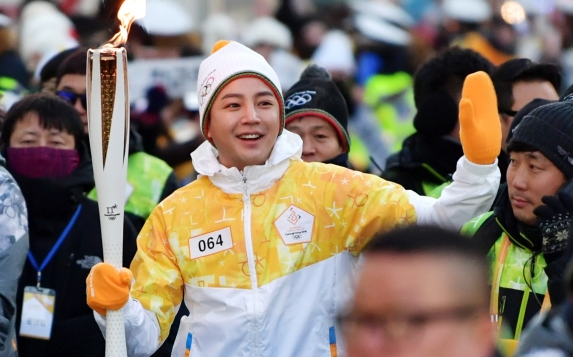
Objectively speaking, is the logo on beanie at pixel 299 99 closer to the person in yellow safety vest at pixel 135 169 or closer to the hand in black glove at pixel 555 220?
the person in yellow safety vest at pixel 135 169

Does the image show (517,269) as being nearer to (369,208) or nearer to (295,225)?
(369,208)

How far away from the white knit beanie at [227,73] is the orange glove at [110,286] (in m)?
0.66

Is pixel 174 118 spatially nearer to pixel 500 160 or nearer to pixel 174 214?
pixel 500 160

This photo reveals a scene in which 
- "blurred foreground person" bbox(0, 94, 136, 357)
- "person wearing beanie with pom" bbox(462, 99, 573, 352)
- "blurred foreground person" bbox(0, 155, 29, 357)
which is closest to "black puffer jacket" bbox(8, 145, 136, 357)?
"blurred foreground person" bbox(0, 94, 136, 357)

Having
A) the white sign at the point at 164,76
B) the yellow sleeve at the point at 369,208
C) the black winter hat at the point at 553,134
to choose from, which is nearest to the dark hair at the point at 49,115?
the yellow sleeve at the point at 369,208

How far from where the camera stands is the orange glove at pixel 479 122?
3320mm

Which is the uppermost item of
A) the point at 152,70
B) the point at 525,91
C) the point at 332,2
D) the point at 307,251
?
the point at 332,2

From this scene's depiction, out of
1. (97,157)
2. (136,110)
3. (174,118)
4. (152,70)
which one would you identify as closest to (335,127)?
(97,157)

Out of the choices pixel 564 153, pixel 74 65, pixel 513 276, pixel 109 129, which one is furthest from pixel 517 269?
pixel 74 65

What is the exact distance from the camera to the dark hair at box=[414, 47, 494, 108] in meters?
5.24

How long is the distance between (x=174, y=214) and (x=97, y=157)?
315mm

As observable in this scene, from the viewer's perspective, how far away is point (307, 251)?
11.9ft

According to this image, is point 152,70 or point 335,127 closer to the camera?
point 335,127

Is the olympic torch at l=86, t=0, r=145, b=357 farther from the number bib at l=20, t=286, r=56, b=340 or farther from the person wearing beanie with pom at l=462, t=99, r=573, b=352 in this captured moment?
the person wearing beanie with pom at l=462, t=99, r=573, b=352
